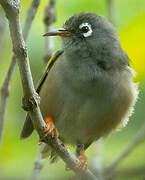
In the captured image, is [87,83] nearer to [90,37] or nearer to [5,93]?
[90,37]

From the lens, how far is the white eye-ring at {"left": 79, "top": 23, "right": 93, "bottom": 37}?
6965 millimetres

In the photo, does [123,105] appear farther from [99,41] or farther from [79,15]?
[79,15]

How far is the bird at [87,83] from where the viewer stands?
651 cm

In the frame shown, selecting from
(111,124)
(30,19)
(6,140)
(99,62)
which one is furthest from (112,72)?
(6,140)

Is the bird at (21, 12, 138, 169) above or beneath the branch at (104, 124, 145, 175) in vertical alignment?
above

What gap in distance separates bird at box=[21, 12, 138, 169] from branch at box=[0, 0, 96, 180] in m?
0.77

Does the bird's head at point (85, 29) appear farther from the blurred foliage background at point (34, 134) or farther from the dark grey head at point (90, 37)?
the blurred foliage background at point (34, 134)

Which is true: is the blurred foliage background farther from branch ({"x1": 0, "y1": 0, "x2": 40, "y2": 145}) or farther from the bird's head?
branch ({"x1": 0, "y1": 0, "x2": 40, "y2": 145})

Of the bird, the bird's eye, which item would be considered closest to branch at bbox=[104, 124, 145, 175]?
the bird

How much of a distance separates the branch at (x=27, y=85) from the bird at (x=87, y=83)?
77 centimetres

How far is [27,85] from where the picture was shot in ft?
14.5

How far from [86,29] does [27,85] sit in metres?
2.90

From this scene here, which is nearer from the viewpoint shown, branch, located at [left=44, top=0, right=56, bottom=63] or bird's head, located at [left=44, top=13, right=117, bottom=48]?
branch, located at [left=44, top=0, right=56, bottom=63]

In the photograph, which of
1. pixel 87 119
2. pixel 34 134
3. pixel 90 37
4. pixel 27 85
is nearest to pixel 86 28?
pixel 90 37
